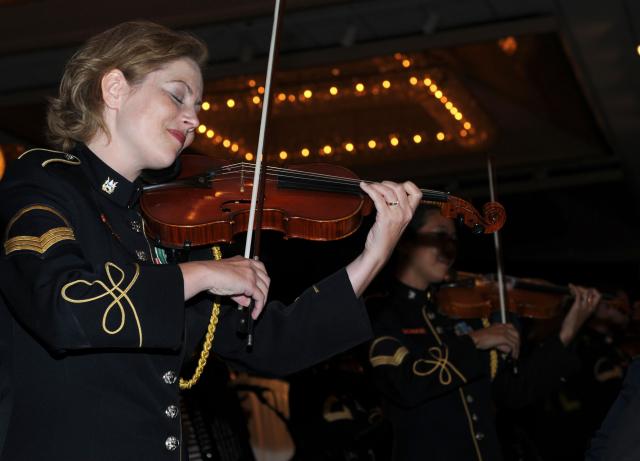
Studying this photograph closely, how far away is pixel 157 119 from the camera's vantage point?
1.79m

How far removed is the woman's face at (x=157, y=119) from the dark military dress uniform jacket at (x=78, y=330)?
0.46ft

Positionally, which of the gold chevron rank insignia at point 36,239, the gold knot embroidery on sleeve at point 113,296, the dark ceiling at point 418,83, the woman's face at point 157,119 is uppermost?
the dark ceiling at point 418,83

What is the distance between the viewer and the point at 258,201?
1779 millimetres

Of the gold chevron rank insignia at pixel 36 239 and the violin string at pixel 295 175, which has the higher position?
the violin string at pixel 295 175

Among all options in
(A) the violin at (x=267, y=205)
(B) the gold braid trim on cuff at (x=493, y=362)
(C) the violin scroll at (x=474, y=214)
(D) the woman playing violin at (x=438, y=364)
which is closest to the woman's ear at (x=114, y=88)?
(A) the violin at (x=267, y=205)

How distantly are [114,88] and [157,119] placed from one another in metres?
0.12

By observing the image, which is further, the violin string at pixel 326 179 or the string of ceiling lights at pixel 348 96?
the string of ceiling lights at pixel 348 96

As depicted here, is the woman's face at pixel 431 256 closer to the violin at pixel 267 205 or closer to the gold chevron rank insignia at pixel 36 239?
the violin at pixel 267 205

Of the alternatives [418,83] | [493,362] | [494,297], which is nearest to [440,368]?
[493,362]

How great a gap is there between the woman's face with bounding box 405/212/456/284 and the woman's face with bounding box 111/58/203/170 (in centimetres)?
185

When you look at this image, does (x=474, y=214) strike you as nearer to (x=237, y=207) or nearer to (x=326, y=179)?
(x=326, y=179)

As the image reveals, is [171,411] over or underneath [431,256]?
underneath

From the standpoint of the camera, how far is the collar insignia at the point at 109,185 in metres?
1.76

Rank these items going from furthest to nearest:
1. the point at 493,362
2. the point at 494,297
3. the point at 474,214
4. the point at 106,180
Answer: the point at 494,297
the point at 493,362
the point at 474,214
the point at 106,180
